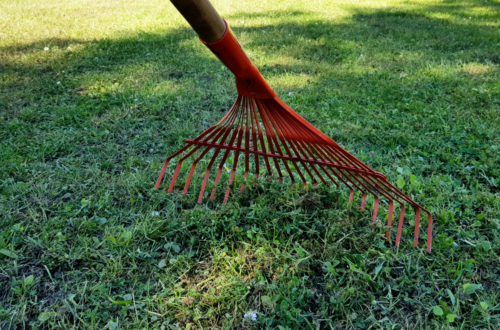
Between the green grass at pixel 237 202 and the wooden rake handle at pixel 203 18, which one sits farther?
the green grass at pixel 237 202

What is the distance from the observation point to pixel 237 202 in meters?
2.22

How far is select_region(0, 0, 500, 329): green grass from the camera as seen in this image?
5.46 feet

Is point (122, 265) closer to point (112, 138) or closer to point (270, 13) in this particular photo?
point (112, 138)

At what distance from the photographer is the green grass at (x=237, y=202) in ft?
5.46

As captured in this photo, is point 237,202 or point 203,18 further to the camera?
point 237,202

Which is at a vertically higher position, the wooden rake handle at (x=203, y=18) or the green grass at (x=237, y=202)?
the wooden rake handle at (x=203, y=18)

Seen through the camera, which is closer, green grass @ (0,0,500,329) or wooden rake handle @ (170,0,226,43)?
wooden rake handle @ (170,0,226,43)

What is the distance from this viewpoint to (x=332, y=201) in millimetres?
2217

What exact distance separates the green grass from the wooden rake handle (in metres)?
0.99

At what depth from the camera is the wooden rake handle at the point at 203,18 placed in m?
1.47

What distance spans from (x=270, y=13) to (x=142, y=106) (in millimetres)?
4453

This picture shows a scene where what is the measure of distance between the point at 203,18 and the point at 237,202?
1.08 m

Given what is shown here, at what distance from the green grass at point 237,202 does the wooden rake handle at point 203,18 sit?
99cm

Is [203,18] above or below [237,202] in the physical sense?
above
